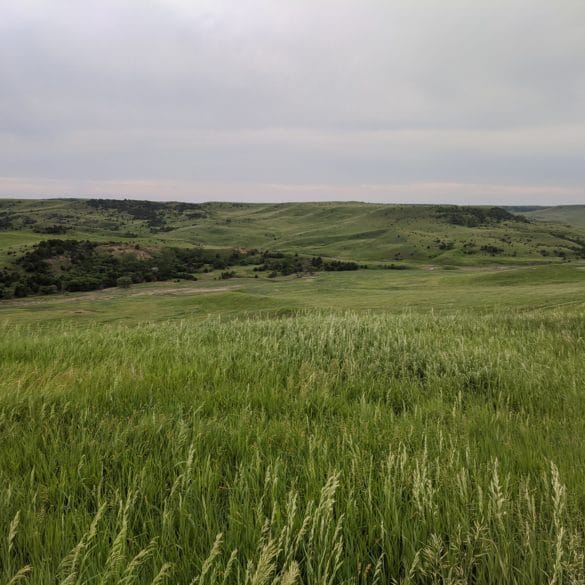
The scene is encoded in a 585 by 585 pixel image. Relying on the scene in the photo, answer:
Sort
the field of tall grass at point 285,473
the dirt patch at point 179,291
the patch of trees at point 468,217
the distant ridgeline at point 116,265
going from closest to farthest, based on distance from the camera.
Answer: the field of tall grass at point 285,473 → the dirt patch at point 179,291 → the distant ridgeline at point 116,265 → the patch of trees at point 468,217

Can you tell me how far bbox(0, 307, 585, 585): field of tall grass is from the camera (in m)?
2.05

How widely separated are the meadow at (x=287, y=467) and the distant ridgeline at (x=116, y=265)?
66494 millimetres

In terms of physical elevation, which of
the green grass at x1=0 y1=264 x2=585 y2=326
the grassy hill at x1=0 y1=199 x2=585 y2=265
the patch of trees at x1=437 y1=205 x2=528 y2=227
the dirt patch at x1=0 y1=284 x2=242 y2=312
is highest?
the patch of trees at x1=437 y1=205 x2=528 y2=227

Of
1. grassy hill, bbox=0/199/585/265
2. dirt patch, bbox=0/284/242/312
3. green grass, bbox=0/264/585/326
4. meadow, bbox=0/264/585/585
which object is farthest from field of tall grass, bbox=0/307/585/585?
grassy hill, bbox=0/199/585/265

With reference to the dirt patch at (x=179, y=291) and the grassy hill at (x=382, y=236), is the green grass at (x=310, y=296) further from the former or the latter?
the grassy hill at (x=382, y=236)

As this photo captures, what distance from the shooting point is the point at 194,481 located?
2576 mm

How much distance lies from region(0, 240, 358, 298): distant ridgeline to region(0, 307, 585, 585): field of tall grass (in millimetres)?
66966

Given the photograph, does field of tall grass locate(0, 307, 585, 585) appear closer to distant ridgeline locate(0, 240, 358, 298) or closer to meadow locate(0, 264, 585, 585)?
meadow locate(0, 264, 585, 585)

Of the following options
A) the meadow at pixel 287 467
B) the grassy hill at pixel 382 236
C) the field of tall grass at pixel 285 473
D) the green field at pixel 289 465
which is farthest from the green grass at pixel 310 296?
the grassy hill at pixel 382 236

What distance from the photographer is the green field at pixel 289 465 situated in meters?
2.06

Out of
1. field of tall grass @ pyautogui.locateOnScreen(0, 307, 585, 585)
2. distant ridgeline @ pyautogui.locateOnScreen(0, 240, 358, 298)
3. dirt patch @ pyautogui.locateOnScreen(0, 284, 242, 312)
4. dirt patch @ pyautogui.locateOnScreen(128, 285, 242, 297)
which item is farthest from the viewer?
distant ridgeline @ pyautogui.locateOnScreen(0, 240, 358, 298)

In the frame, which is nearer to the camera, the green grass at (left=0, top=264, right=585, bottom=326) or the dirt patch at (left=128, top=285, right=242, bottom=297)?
the green grass at (left=0, top=264, right=585, bottom=326)

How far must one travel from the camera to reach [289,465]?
3.00m

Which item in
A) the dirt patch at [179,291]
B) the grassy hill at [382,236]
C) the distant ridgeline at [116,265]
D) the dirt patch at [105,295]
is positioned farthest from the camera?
the grassy hill at [382,236]
